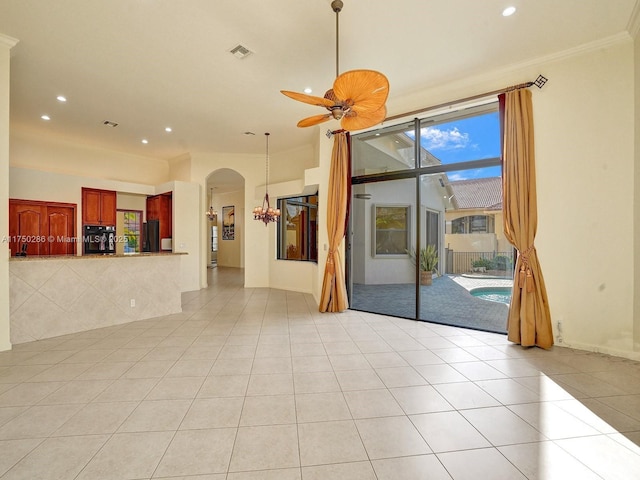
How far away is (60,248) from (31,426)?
5.96 m

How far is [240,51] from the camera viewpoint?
359cm

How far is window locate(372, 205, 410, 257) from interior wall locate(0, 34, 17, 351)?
262 inches

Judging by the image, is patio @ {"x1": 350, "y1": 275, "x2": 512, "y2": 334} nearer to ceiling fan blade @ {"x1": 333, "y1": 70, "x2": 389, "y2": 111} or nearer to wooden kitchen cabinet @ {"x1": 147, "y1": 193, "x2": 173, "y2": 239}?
ceiling fan blade @ {"x1": 333, "y1": 70, "x2": 389, "y2": 111}

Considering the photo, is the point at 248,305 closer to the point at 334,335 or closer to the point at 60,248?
the point at 334,335

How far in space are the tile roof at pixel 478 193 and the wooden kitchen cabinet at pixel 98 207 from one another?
795 centimetres

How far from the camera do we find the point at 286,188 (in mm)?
7277

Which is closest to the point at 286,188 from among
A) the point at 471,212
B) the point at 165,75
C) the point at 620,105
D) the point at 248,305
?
the point at 248,305

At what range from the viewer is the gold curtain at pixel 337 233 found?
5.33 meters

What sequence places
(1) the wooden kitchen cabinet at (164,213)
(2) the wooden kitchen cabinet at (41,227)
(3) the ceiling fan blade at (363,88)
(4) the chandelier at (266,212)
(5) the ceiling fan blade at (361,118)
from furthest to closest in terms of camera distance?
1. (1) the wooden kitchen cabinet at (164,213)
2. (4) the chandelier at (266,212)
3. (2) the wooden kitchen cabinet at (41,227)
4. (5) the ceiling fan blade at (361,118)
5. (3) the ceiling fan blade at (363,88)

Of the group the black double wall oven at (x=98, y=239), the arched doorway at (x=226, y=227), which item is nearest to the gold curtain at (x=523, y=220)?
the black double wall oven at (x=98, y=239)

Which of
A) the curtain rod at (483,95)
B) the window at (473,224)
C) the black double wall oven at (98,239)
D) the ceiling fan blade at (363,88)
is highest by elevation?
the curtain rod at (483,95)

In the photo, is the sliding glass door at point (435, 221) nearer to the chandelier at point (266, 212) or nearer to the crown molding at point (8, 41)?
the chandelier at point (266, 212)

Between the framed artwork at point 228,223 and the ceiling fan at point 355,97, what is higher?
the ceiling fan at point 355,97

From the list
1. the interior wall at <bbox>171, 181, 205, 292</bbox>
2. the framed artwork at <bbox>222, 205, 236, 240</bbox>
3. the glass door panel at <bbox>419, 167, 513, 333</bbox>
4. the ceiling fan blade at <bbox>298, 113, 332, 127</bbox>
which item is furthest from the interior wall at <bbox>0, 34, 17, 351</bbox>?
the framed artwork at <bbox>222, 205, 236, 240</bbox>
